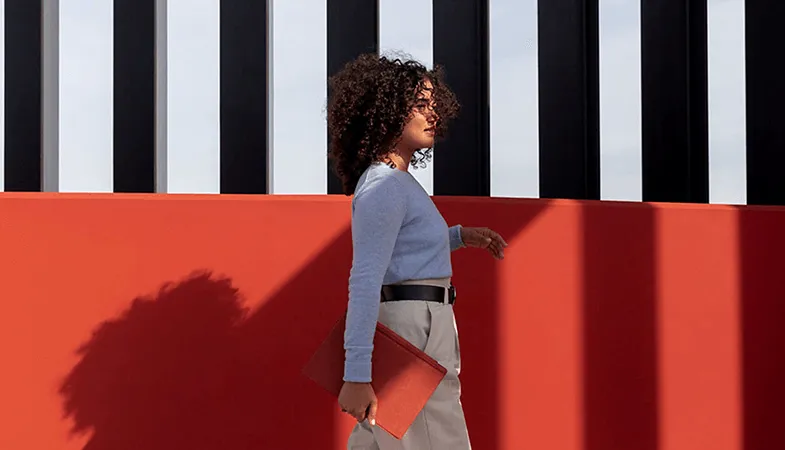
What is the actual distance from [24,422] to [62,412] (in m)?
0.11

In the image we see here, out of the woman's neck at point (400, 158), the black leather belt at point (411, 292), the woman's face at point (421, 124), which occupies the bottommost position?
the black leather belt at point (411, 292)

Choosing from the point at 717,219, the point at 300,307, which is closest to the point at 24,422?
the point at 300,307

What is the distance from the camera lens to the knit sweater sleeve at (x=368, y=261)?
64.6 inches

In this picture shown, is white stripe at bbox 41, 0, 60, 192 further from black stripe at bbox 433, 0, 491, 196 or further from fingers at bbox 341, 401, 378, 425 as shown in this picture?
fingers at bbox 341, 401, 378, 425

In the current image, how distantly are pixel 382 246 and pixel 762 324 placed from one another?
1875 millimetres

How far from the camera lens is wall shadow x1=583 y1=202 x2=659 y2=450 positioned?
2.84m

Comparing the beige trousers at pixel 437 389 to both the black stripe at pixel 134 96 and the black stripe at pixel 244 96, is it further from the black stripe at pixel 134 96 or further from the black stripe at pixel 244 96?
the black stripe at pixel 134 96

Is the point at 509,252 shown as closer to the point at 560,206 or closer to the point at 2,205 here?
the point at 560,206

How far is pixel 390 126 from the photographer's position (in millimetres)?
1821

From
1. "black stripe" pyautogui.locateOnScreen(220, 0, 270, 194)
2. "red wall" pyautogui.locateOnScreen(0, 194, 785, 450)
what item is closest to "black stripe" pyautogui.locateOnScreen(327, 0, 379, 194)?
"black stripe" pyautogui.locateOnScreen(220, 0, 270, 194)

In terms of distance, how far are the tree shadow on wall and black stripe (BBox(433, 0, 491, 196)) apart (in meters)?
0.85

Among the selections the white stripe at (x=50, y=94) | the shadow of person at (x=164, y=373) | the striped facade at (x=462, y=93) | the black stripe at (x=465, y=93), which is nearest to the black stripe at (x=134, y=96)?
the striped facade at (x=462, y=93)

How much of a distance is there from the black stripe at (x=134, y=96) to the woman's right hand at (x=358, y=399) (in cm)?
191

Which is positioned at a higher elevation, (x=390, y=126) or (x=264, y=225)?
(x=390, y=126)
